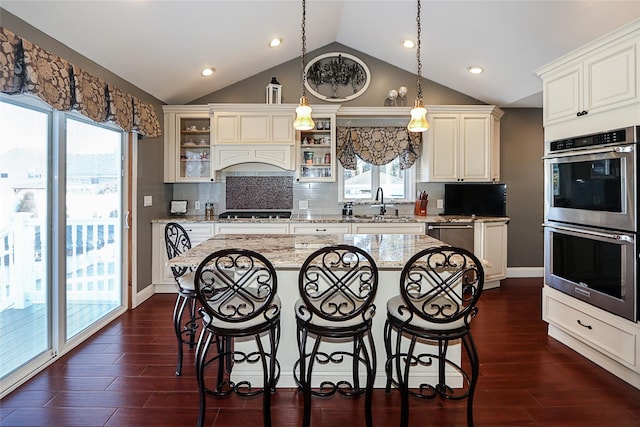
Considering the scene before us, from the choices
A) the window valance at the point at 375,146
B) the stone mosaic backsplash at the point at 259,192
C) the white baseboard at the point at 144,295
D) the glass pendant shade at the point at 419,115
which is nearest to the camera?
the glass pendant shade at the point at 419,115

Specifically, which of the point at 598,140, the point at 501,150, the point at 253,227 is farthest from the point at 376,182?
the point at 598,140

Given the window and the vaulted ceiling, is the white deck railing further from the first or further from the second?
the window

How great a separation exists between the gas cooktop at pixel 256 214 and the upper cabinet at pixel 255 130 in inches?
27.0

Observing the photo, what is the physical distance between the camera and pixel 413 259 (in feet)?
6.19

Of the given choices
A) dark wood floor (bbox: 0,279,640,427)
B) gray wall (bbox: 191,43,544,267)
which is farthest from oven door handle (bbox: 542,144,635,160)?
gray wall (bbox: 191,43,544,267)

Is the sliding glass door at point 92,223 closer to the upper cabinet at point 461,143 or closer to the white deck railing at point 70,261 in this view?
the white deck railing at point 70,261

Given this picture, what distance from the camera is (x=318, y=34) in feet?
16.1

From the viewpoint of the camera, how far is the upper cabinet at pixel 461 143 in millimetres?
5012

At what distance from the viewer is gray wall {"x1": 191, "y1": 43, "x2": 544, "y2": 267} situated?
529cm

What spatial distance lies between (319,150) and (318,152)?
0.10 ft

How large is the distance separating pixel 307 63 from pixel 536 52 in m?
2.85

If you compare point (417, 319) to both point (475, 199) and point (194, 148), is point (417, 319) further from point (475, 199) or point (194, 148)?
point (194, 148)

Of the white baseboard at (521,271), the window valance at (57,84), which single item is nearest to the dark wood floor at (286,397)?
the window valance at (57,84)

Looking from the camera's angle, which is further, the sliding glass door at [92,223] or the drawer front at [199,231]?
the drawer front at [199,231]
